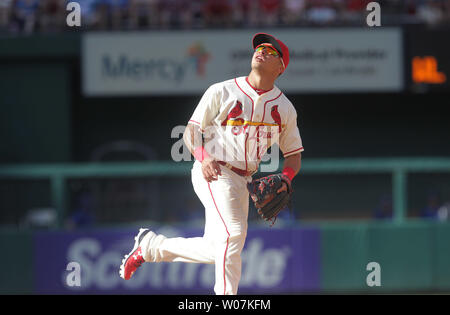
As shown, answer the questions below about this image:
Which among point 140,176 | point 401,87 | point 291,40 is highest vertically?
point 291,40

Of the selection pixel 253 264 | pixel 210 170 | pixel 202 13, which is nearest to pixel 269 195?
pixel 210 170

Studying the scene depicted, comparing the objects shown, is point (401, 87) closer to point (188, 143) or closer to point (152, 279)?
point (152, 279)

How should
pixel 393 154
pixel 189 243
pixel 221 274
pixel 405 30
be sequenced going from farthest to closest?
pixel 393 154, pixel 405 30, pixel 189 243, pixel 221 274

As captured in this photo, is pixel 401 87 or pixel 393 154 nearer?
pixel 401 87

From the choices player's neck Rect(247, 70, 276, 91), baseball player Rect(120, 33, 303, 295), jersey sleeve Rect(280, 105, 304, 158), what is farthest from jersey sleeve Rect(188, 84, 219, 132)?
jersey sleeve Rect(280, 105, 304, 158)

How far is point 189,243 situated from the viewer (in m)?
5.09

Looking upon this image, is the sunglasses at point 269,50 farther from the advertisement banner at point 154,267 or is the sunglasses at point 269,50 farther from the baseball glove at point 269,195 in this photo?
the advertisement banner at point 154,267

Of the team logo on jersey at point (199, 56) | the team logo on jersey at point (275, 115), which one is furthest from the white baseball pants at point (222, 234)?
the team logo on jersey at point (199, 56)

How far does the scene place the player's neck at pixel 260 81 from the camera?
489cm

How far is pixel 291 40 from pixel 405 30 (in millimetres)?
1885

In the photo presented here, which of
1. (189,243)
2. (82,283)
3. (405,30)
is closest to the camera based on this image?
(189,243)

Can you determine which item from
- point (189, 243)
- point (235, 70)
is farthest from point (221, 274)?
point (235, 70)

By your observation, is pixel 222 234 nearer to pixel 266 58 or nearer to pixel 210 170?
pixel 210 170

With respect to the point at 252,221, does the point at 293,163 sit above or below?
above
